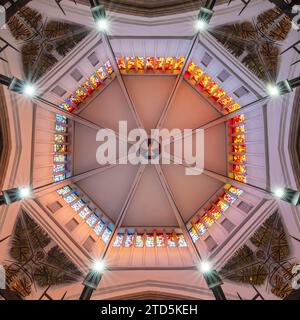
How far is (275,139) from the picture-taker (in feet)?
27.7

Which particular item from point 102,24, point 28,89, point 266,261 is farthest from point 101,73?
point 266,261

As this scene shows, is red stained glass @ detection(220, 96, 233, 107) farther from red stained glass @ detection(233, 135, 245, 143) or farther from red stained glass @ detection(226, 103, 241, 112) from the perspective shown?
red stained glass @ detection(233, 135, 245, 143)

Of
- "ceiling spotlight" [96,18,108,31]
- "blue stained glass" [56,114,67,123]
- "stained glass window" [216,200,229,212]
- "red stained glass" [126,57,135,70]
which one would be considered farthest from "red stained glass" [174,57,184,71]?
"stained glass window" [216,200,229,212]

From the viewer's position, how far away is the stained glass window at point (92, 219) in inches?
481

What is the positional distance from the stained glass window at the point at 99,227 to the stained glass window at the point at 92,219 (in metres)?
0.22

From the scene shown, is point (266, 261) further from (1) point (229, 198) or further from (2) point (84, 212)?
(2) point (84, 212)

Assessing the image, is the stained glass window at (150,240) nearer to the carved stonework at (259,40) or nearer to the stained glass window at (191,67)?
the stained glass window at (191,67)

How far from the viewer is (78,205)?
1246 cm

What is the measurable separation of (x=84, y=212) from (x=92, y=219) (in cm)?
47

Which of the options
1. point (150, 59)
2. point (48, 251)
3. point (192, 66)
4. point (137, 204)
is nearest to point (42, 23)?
point (150, 59)

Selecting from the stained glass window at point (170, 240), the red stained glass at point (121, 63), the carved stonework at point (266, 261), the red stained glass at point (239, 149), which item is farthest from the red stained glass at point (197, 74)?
the stained glass window at point (170, 240)

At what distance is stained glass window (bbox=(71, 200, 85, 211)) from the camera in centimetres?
1212
